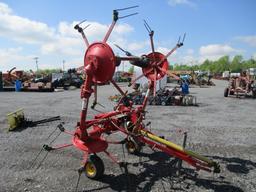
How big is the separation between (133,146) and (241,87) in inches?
839

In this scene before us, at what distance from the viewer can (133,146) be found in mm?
7645

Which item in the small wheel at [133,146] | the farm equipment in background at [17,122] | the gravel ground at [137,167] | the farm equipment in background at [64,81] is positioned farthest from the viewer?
the farm equipment in background at [64,81]

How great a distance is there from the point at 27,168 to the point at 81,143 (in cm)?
154

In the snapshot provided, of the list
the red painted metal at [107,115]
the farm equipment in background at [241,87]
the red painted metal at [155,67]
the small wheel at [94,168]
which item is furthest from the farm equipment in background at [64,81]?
the small wheel at [94,168]

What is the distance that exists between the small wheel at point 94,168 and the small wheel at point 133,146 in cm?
183

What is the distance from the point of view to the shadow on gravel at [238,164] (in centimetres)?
659

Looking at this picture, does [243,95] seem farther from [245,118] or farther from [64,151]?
[64,151]

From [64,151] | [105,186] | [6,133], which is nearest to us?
[105,186]

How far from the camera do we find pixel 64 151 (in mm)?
7676

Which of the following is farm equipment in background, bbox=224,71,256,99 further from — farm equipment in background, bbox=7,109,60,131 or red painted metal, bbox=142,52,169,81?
red painted metal, bbox=142,52,169,81

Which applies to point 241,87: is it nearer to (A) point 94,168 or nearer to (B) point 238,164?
(B) point 238,164

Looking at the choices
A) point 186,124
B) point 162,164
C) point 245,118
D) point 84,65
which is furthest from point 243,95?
point 84,65

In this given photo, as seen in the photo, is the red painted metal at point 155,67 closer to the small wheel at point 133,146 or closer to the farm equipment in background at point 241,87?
the small wheel at point 133,146

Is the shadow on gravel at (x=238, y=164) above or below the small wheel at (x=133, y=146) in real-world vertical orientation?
below
